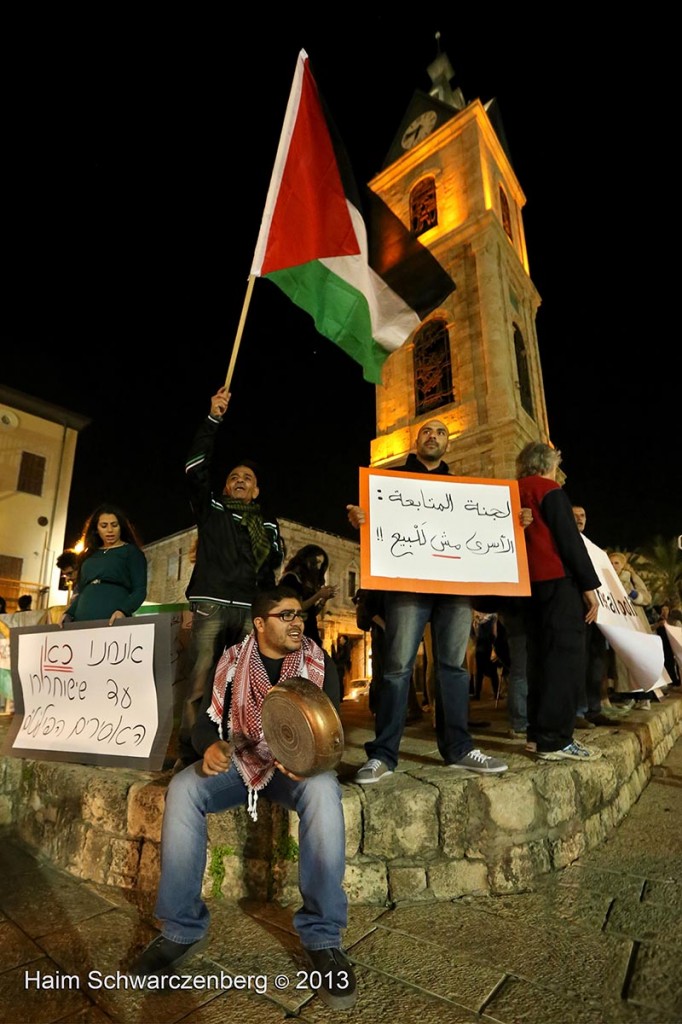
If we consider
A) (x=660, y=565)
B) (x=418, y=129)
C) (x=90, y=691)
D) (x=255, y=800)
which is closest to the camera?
(x=255, y=800)

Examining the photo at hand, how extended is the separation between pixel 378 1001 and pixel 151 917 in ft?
4.00

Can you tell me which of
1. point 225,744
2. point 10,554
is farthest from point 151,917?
point 10,554

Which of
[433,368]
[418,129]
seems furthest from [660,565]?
[418,129]

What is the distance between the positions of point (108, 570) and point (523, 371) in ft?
61.0

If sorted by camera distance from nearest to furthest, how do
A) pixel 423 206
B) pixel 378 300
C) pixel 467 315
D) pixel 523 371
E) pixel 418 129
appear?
pixel 378 300 < pixel 467 315 < pixel 523 371 < pixel 423 206 < pixel 418 129

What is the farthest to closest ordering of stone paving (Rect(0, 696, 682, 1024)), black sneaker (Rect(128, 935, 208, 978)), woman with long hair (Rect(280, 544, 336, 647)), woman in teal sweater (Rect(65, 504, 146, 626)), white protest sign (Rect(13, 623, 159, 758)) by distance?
woman with long hair (Rect(280, 544, 336, 647)), woman in teal sweater (Rect(65, 504, 146, 626)), white protest sign (Rect(13, 623, 159, 758)), black sneaker (Rect(128, 935, 208, 978)), stone paving (Rect(0, 696, 682, 1024))

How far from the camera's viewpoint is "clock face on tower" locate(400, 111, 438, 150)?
2236cm

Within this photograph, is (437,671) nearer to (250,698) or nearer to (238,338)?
(250,698)

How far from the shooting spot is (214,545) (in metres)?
3.41

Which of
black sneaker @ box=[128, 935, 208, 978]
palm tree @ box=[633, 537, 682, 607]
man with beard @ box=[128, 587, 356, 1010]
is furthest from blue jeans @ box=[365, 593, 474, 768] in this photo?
palm tree @ box=[633, 537, 682, 607]

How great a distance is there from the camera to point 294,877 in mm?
2418

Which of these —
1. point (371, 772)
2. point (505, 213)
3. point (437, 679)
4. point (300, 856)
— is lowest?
point (300, 856)

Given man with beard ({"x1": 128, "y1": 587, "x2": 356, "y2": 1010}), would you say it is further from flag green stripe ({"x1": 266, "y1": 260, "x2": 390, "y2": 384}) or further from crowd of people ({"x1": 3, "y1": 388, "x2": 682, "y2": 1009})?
flag green stripe ({"x1": 266, "y1": 260, "x2": 390, "y2": 384})

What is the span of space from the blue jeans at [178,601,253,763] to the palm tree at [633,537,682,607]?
28743 mm
